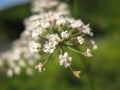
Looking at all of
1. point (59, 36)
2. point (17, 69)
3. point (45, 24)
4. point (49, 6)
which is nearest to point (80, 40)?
point (59, 36)

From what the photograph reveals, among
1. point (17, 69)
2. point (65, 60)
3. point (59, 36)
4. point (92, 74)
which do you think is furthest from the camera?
point (92, 74)

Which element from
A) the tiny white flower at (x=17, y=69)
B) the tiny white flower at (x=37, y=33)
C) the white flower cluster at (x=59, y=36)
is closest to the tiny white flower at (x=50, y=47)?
the white flower cluster at (x=59, y=36)

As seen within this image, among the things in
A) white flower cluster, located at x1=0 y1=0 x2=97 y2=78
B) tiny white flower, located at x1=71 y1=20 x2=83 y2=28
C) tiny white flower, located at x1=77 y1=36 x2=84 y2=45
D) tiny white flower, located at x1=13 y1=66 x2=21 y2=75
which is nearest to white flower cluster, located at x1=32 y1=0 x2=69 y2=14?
tiny white flower, located at x1=13 y1=66 x2=21 y2=75

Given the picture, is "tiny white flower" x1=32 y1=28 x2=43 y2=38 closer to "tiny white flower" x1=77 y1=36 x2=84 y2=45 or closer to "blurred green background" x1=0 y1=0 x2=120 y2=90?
"tiny white flower" x1=77 y1=36 x2=84 y2=45

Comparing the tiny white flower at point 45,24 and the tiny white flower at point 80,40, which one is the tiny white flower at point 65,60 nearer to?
the tiny white flower at point 80,40

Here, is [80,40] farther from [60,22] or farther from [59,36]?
[60,22]

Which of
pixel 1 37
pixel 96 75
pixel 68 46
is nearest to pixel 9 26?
pixel 1 37

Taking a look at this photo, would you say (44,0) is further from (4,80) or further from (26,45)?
(4,80)

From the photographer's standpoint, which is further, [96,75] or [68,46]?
[96,75]
